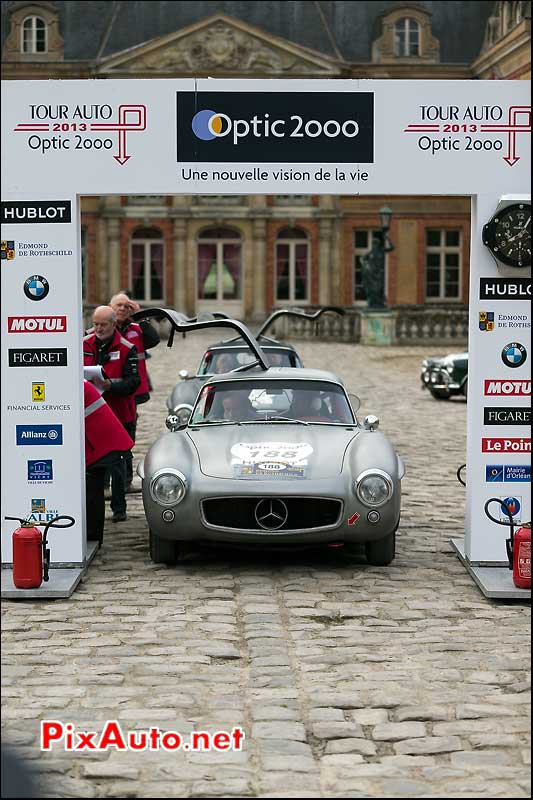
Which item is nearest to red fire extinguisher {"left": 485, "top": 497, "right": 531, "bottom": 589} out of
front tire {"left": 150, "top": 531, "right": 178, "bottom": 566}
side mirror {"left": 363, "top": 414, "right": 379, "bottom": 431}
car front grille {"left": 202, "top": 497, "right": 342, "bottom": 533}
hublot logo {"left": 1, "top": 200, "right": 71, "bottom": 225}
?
car front grille {"left": 202, "top": 497, "right": 342, "bottom": 533}

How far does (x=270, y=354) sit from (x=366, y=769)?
10.3m

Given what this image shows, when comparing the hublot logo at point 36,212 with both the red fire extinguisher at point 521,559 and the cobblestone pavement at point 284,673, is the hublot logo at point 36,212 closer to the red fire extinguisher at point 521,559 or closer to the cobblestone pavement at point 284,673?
the cobblestone pavement at point 284,673

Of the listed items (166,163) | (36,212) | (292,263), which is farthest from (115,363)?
(292,263)

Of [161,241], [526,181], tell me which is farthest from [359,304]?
[526,181]

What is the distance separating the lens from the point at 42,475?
29.7 ft

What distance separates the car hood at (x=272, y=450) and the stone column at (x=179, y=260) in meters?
46.1

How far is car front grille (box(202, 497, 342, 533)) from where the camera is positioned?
8928mm

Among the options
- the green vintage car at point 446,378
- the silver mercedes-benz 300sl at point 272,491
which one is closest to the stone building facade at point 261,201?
the green vintage car at point 446,378

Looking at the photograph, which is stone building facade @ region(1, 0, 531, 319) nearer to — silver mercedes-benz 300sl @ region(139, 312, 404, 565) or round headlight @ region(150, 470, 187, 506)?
silver mercedes-benz 300sl @ region(139, 312, 404, 565)

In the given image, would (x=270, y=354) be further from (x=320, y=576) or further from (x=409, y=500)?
(x=320, y=576)

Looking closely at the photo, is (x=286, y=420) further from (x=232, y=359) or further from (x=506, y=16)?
(x=506, y=16)

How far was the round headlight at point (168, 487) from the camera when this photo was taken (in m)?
8.95

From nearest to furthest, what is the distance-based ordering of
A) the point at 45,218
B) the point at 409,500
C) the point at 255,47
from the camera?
the point at 45,218, the point at 409,500, the point at 255,47

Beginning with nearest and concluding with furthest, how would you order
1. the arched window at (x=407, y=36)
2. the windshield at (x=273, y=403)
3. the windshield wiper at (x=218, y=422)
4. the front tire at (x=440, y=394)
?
the windshield wiper at (x=218, y=422), the windshield at (x=273, y=403), the front tire at (x=440, y=394), the arched window at (x=407, y=36)
